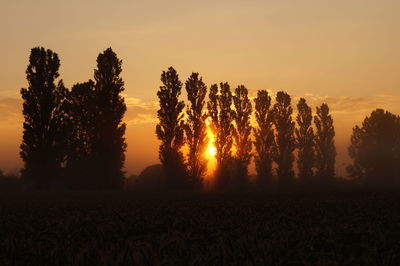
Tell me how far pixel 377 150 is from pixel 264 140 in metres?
34.5

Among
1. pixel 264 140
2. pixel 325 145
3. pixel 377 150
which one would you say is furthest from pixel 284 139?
pixel 377 150

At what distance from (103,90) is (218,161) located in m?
19.7

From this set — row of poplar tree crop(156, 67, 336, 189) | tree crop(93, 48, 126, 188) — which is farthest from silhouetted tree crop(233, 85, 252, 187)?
tree crop(93, 48, 126, 188)

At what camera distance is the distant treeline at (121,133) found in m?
51.0

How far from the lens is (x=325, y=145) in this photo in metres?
91.7

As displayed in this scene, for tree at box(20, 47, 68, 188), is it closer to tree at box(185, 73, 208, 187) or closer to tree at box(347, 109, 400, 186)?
tree at box(185, 73, 208, 187)

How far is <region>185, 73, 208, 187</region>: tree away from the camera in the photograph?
58.8 meters

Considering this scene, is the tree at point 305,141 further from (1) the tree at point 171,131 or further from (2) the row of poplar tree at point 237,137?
(1) the tree at point 171,131

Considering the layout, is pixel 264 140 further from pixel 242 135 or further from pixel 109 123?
pixel 109 123

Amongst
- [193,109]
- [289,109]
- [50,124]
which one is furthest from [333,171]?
[50,124]

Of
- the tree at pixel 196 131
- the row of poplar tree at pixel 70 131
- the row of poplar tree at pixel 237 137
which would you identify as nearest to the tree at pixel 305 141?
the row of poplar tree at pixel 237 137

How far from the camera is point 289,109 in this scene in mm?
82625

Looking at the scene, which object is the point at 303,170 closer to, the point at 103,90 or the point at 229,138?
the point at 229,138

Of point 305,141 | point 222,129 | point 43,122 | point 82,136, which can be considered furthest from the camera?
point 305,141
